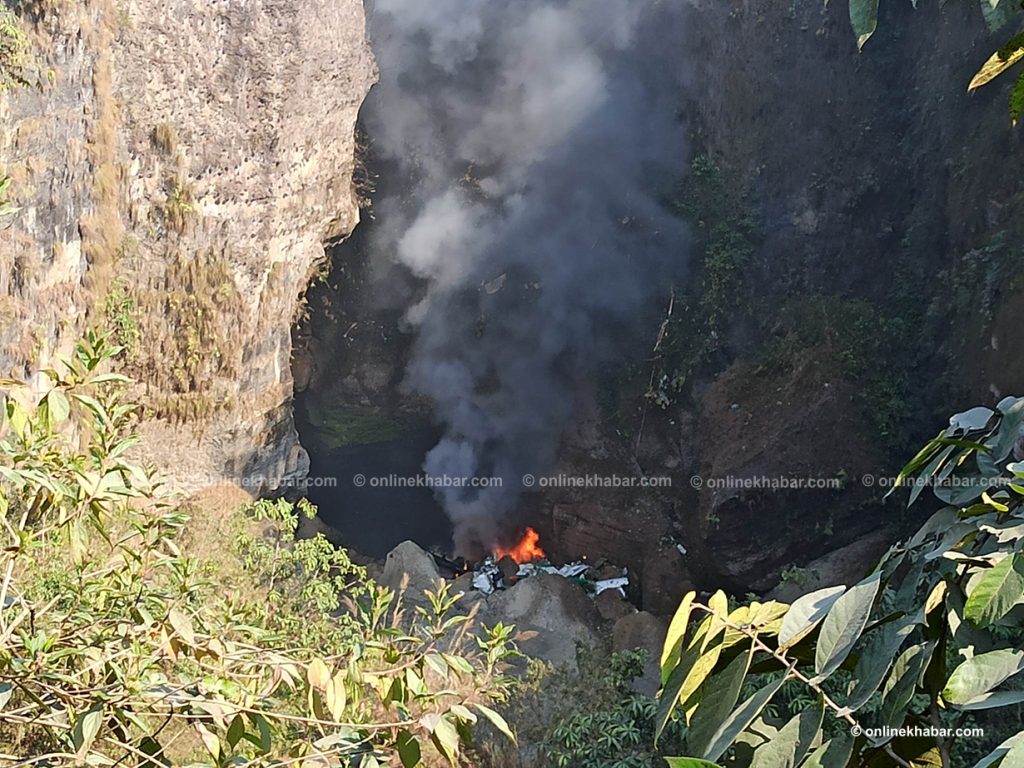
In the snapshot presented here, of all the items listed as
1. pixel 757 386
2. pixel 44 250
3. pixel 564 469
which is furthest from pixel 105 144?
pixel 757 386

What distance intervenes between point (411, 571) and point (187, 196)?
18.4 ft

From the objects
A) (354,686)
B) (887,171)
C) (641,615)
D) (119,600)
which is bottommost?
(641,615)

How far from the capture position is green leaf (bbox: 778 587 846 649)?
3.93 ft

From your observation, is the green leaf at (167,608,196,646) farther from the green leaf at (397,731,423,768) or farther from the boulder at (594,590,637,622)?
the boulder at (594,590,637,622)

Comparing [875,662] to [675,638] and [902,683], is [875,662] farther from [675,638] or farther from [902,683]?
[675,638]

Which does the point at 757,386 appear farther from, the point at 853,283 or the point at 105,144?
the point at 105,144

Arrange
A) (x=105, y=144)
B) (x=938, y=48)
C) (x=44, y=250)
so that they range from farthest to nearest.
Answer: (x=938, y=48) < (x=105, y=144) < (x=44, y=250)

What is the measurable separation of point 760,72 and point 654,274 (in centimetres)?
347

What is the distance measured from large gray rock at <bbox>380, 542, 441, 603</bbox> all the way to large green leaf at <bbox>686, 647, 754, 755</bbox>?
9.51m

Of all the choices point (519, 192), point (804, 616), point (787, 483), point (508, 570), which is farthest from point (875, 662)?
point (519, 192)

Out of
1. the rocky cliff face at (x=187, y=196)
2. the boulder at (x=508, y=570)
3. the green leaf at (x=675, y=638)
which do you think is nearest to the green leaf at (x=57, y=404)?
the green leaf at (x=675, y=638)

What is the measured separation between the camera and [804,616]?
4.01ft

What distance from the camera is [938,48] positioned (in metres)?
11.2

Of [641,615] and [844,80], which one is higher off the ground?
[844,80]
